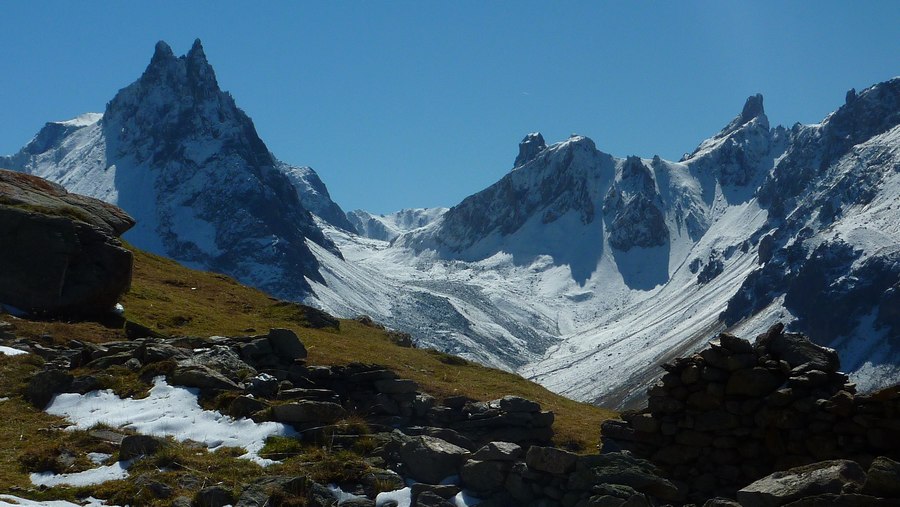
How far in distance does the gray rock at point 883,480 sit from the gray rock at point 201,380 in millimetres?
17149

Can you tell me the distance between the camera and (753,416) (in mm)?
22422

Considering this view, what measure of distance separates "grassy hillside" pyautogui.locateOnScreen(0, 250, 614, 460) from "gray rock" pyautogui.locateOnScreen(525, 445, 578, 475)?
7761 millimetres

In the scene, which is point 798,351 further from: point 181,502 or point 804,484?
point 181,502

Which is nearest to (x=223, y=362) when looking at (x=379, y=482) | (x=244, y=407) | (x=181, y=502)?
(x=244, y=407)

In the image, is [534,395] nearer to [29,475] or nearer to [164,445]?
[164,445]

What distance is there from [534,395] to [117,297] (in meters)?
17.2

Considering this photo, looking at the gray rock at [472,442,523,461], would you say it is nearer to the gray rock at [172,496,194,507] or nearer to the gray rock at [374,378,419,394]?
the gray rock at [374,378,419,394]

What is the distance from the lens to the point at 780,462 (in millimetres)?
21609

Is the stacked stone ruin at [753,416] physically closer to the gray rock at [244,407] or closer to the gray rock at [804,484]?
the gray rock at [804,484]

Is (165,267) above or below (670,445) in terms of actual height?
above

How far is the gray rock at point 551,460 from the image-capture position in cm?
2094

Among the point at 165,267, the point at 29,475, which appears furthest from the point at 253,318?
the point at 29,475

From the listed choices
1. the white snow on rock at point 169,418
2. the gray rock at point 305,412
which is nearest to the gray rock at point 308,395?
the gray rock at point 305,412

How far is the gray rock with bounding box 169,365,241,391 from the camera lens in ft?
89.3
